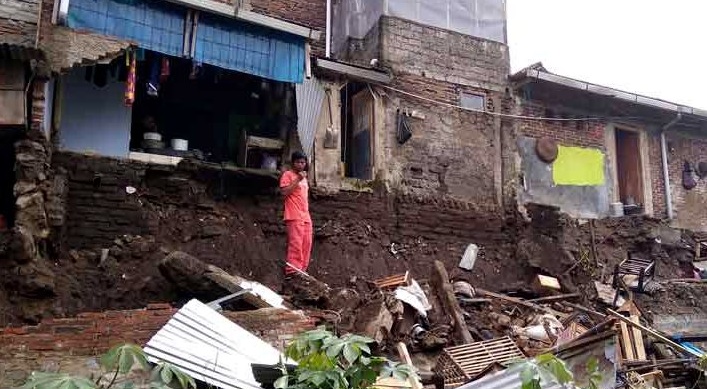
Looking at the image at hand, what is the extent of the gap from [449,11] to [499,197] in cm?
328

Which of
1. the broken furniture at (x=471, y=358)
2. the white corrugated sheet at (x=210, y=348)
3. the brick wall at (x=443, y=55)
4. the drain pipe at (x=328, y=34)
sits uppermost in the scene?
the drain pipe at (x=328, y=34)

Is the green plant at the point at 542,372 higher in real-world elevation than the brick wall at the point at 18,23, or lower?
lower

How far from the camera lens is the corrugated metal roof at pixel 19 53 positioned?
7.32 m

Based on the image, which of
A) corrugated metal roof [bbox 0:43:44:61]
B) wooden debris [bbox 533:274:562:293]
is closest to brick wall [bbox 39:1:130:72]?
corrugated metal roof [bbox 0:43:44:61]

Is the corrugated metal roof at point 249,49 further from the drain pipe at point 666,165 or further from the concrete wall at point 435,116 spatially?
the drain pipe at point 666,165

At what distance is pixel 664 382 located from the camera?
768cm

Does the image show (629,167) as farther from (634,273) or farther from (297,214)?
(297,214)

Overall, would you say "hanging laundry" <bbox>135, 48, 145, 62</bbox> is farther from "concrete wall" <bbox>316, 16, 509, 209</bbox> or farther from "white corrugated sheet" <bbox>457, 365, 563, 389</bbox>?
"white corrugated sheet" <bbox>457, 365, 563, 389</bbox>

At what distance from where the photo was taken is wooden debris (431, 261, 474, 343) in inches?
336

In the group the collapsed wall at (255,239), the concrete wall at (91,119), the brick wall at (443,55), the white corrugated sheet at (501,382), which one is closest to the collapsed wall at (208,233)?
the collapsed wall at (255,239)

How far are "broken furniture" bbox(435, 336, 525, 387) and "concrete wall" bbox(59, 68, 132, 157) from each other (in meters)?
4.90

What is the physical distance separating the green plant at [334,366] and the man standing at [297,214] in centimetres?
440

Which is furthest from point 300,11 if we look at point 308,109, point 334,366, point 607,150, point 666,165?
point 334,366

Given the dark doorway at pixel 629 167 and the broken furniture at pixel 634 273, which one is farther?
the dark doorway at pixel 629 167
